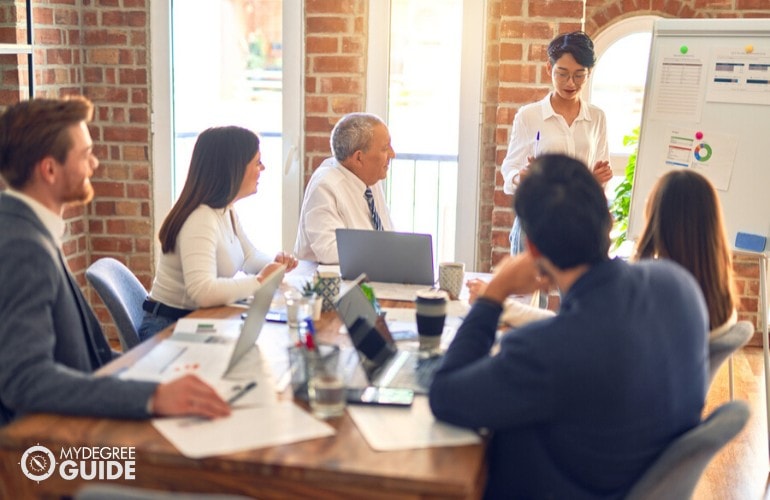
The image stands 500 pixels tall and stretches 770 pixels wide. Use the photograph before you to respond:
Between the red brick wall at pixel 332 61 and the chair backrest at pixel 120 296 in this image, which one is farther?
the red brick wall at pixel 332 61

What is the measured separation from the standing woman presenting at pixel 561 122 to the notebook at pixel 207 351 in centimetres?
175

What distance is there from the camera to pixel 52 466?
1673 mm

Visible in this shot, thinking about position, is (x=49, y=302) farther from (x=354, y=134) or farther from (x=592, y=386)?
(x=354, y=134)

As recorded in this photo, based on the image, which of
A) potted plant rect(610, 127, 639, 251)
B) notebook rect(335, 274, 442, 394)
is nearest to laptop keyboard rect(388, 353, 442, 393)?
notebook rect(335, 274, 442, 394)

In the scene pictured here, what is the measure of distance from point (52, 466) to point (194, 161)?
1.31 m

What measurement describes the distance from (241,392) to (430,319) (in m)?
0.55

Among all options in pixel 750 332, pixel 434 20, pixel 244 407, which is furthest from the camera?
pixel 434 20

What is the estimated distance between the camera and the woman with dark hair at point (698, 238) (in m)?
2.25

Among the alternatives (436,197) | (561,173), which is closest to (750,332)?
(561,173)

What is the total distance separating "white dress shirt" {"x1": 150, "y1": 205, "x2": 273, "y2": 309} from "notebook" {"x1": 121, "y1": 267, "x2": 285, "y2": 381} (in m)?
0.26

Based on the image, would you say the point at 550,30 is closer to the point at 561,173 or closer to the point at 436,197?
the point at 436,197

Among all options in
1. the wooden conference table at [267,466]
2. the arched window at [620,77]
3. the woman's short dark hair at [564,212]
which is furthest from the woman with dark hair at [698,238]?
the arched window at [620,77]

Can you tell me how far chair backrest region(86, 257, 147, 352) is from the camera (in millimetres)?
2678

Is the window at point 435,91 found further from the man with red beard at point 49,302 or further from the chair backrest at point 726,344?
the man with red beard at point 49,302
